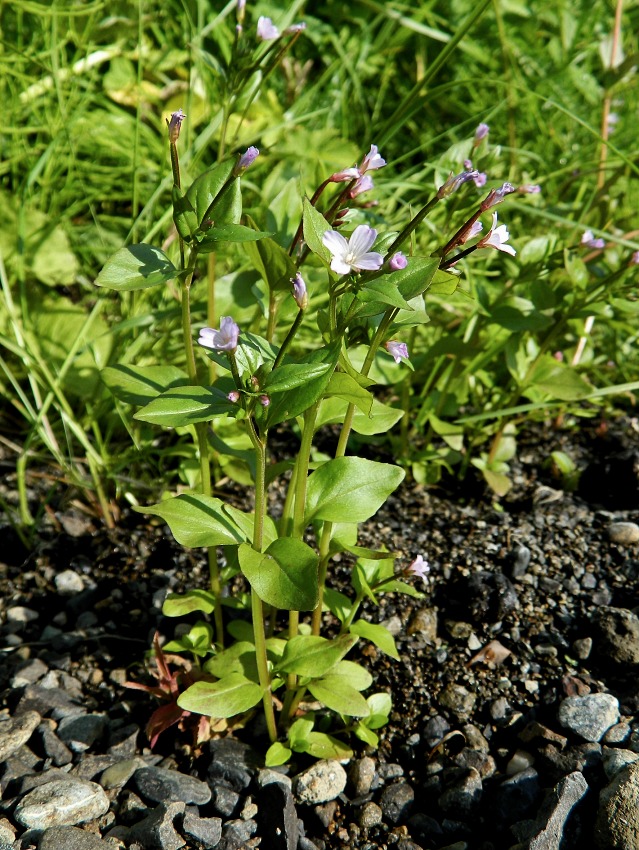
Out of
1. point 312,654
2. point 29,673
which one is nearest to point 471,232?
point 312,654

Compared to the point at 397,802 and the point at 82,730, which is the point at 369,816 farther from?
the point at 82,730

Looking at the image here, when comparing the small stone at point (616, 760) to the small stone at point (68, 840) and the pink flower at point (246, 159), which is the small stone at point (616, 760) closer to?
the small stone at point (68, 840)

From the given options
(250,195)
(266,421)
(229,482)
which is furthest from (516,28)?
(266,421)

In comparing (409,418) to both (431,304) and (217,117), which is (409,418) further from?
(217,117)

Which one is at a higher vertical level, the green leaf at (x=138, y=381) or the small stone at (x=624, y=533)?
the green leaf at (x=138, y=381)

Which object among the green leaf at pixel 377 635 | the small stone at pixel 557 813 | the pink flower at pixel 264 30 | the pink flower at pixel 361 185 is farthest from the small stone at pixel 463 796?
the pink flower at pixel 264 30

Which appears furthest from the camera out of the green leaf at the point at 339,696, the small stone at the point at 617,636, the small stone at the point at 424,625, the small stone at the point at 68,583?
the small stone at the point at 68,583

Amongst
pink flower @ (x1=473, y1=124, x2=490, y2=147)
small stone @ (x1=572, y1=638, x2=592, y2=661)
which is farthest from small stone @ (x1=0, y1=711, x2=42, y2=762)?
pink flower @ (x1=473, y1=124, x2=490, y2=147)
